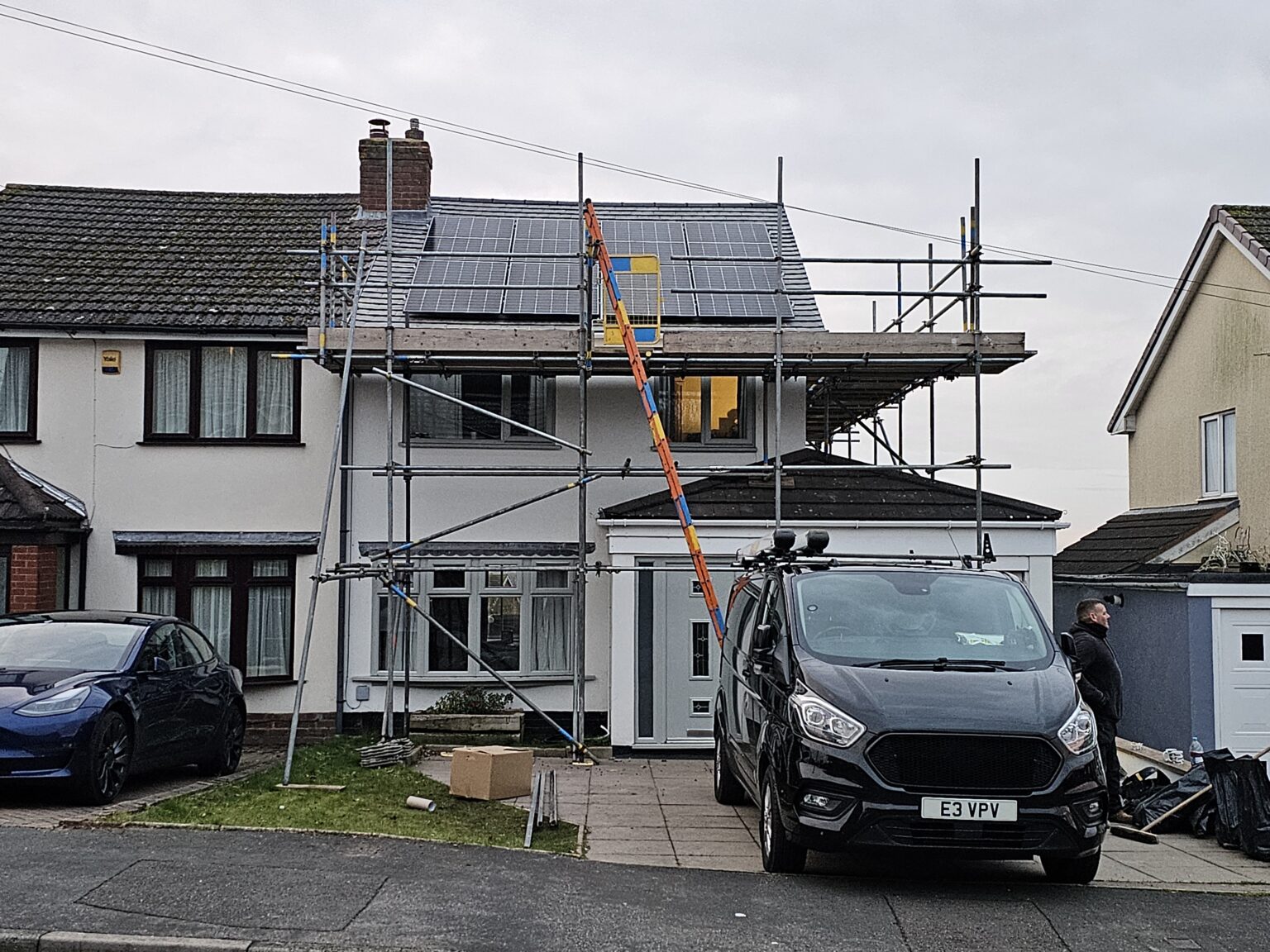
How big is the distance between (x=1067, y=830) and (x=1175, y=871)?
185cm

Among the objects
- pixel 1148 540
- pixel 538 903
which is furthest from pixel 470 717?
pixel 1148 540

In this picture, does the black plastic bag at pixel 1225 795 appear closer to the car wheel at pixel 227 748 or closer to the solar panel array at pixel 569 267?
the solar panel array at pixel 569 267

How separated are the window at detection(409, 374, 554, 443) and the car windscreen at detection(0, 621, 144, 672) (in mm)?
5234

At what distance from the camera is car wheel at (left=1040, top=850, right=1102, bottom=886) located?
8.42 m

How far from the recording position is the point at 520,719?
51.6 feet

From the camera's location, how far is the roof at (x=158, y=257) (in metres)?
16.6

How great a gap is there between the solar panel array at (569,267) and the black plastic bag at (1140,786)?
6830 mm

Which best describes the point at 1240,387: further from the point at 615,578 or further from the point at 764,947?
the point at 764,947

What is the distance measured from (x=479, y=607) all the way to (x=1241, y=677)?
840 centimetres

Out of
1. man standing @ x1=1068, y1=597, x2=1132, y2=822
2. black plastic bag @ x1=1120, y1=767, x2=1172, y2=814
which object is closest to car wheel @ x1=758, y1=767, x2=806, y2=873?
man standing @ x1=1068, y1=597, x2=1132, y2=822

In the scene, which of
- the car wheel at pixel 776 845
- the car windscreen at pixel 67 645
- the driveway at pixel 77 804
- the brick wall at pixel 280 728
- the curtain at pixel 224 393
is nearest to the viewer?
the car wheel at pixel 776 845

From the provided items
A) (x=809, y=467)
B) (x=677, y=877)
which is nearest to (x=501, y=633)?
(x=809, y=467)

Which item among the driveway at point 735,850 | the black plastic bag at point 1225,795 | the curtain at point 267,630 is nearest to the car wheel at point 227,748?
the driveway at point 735,850

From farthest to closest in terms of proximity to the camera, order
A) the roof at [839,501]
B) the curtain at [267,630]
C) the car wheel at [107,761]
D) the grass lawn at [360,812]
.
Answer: the curtain at [267,630] → the roof at [839,501] → the car wheel at [107,761] → the grass lawn at [360,812]
